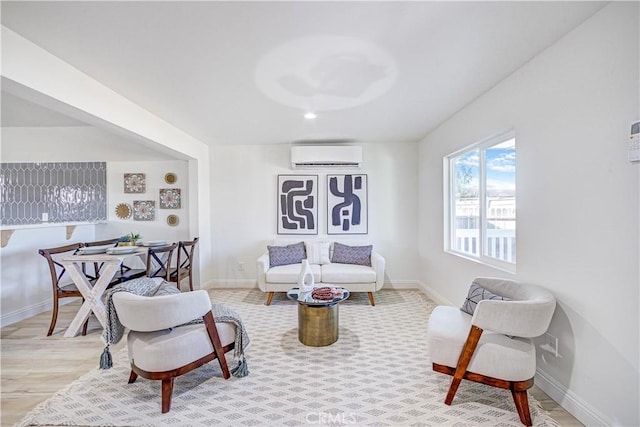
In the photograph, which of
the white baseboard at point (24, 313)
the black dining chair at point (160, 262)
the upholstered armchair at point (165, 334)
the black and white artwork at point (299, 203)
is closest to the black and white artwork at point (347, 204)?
the black and white artwork at point (299, 203)

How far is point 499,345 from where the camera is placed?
1883 millimetres

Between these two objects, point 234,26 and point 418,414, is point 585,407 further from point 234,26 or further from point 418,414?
point 234,26

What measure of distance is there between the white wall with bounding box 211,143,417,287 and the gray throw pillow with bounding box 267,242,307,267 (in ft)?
1.45

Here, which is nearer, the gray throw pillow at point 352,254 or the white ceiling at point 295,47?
the white ceiling at point 295,47

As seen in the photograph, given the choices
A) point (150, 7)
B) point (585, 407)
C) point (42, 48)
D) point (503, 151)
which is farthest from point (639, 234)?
point (42, 48)

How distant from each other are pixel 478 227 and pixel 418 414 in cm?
209

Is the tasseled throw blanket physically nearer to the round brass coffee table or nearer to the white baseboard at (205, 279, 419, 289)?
the round brass coffee table

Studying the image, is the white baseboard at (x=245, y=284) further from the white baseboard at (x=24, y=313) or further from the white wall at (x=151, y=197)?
the white baseboard at (x=24, y=313)

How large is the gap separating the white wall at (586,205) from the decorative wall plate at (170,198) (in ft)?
15.5

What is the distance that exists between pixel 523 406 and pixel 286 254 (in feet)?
10.6

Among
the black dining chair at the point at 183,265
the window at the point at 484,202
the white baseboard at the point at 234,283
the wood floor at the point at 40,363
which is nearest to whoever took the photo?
the wood floor at the point at 40,363

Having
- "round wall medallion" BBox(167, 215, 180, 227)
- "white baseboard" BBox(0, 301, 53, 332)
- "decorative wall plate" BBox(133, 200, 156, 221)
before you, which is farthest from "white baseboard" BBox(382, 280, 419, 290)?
"white baseboard" BBox(0, 301, 53, 332)

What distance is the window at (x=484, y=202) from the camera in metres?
2.77

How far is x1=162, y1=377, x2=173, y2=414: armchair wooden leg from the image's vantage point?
75.9 inches
